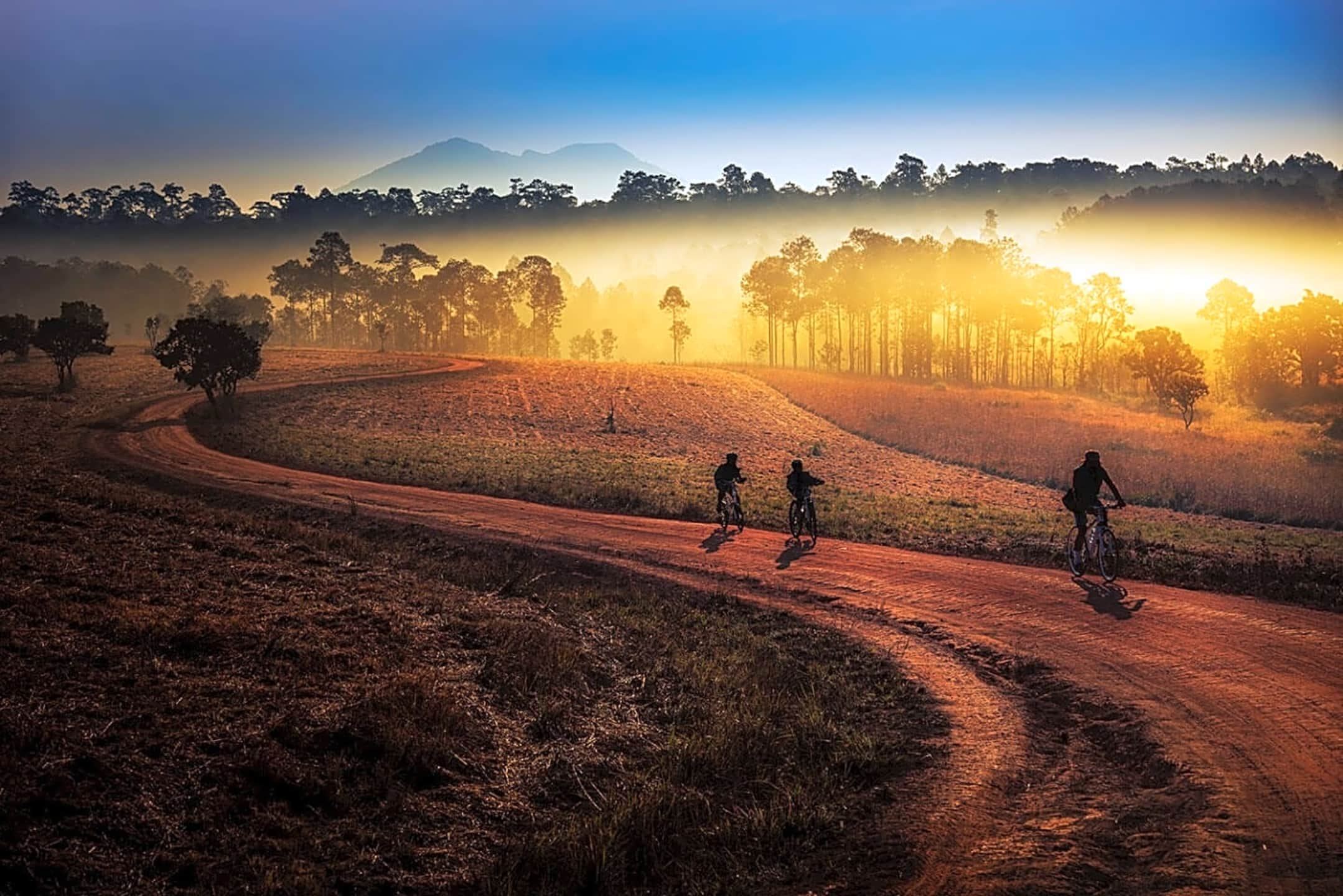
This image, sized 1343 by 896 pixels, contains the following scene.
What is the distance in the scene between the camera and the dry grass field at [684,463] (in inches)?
873

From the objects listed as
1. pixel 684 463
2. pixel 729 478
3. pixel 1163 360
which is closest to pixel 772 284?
pixel 1163 360

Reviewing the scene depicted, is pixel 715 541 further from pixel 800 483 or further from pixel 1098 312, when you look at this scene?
pixel 1098 312

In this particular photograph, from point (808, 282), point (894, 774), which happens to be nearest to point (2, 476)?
point (894, 774)

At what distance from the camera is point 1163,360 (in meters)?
66.6

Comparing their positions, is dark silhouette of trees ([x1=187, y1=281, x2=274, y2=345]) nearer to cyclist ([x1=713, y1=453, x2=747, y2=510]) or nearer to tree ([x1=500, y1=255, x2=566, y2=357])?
tree ([x1=500, y1=255, x2=566, y2=357])

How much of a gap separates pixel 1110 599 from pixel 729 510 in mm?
11245

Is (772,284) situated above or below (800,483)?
above

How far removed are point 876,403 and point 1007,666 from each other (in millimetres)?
61014

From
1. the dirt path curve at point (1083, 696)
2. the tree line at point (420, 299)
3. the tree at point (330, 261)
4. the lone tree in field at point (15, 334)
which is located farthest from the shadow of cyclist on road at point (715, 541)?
the tree at point (330, 261)

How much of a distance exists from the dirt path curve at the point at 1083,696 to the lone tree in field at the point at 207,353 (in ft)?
116

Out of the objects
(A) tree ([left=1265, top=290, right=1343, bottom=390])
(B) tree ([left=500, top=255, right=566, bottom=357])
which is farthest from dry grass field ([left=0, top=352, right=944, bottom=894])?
(B) tree ([left=500, top=255, right=566, bottom=357])

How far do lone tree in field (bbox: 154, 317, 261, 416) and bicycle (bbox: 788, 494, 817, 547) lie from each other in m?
40.8

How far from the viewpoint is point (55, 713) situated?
952 cm

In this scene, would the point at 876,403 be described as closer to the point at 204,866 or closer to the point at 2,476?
the point at 2,476
